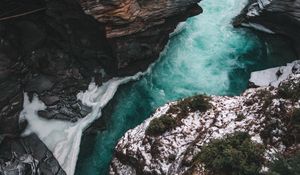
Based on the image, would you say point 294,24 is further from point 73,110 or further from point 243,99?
point 73,110

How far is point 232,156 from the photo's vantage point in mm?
11242

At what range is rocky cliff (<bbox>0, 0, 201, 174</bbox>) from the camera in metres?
19.8

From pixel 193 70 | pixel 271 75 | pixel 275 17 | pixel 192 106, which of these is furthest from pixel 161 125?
pixel 275 17

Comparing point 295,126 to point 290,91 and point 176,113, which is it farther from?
point 176,113

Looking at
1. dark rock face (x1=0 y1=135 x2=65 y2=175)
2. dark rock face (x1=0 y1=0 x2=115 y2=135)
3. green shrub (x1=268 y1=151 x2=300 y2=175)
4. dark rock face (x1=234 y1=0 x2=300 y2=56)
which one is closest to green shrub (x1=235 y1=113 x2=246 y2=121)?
green shrub (x1=268 y1=151 x2=300 y2=175)

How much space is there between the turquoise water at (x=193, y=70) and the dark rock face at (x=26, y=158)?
1.60 m

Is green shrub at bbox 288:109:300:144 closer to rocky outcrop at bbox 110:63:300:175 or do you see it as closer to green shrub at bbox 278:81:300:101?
rocky outcrop at bbox 110:63:300:175

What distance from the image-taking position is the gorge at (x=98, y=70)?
19969mm

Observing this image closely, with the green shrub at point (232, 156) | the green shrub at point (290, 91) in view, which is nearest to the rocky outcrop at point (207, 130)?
the green shrub at point (290, 91)

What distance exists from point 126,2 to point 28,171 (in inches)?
362

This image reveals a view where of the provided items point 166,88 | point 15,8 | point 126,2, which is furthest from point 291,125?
point 15,8

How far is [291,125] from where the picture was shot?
463 inches

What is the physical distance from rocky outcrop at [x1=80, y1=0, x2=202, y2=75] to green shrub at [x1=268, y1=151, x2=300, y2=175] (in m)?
11.2

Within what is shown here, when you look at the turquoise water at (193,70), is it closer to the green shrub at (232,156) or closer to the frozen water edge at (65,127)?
the frozen water edge at (65,127)
